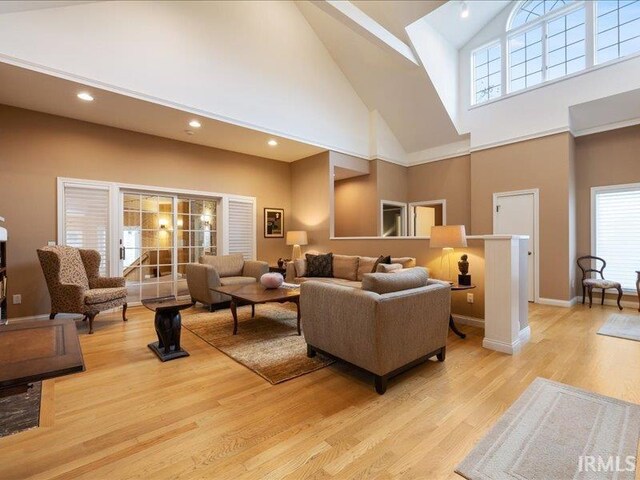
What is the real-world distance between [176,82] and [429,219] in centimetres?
633

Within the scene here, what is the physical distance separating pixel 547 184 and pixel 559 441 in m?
4.80

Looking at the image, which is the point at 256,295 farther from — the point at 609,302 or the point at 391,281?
the point at 609,302

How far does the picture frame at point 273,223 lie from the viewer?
6.86 m

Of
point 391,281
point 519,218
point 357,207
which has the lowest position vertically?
point 391,281

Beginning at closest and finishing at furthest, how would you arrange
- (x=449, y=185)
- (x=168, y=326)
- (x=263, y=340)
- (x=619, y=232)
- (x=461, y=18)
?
(x=168, y=326) < (x=263, y=340) < (x=619, y=232) < (x=461, y=18) < (x=449, y=185)

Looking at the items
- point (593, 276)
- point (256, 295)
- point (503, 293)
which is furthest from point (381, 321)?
point (593, 276)

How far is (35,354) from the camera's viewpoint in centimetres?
128

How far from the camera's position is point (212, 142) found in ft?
19.0

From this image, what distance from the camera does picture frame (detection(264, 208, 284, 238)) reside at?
22.5 feet

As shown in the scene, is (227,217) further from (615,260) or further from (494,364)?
(615,260)

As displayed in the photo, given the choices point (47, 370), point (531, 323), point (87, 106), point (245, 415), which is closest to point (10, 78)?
point (87, 106)

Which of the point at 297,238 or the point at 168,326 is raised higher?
the point at 297,238

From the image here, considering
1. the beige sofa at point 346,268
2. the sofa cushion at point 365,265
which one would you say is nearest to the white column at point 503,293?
the beige sofa at point 346,268

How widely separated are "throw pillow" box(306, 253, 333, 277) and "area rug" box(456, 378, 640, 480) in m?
3.50
